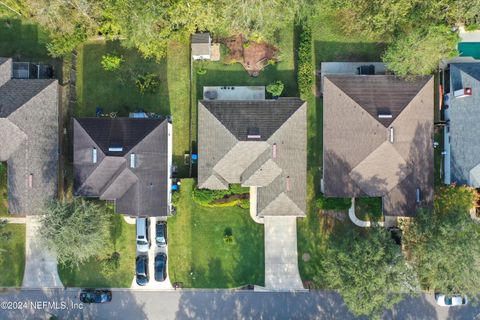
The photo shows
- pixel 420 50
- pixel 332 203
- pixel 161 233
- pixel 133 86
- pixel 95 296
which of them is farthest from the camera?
pixel 133 86

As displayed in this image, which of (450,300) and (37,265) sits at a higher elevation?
(37,265)

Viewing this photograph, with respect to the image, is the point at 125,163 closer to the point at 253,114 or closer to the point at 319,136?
the point at 253,114

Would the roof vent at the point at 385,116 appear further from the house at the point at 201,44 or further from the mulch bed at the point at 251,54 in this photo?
the house at the point at 201,44

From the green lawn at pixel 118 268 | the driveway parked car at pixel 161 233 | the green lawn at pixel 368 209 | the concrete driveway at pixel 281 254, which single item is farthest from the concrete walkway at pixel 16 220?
the green lawn at pixel 368 209

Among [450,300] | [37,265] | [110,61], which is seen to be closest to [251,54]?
[110,61]

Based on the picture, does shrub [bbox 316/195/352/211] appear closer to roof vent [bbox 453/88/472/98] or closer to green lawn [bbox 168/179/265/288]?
green lawn [bbox 168/179/265/288]

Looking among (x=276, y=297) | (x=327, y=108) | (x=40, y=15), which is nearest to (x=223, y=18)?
(x=327, y=108)

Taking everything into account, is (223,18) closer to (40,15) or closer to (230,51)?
(230,51)
